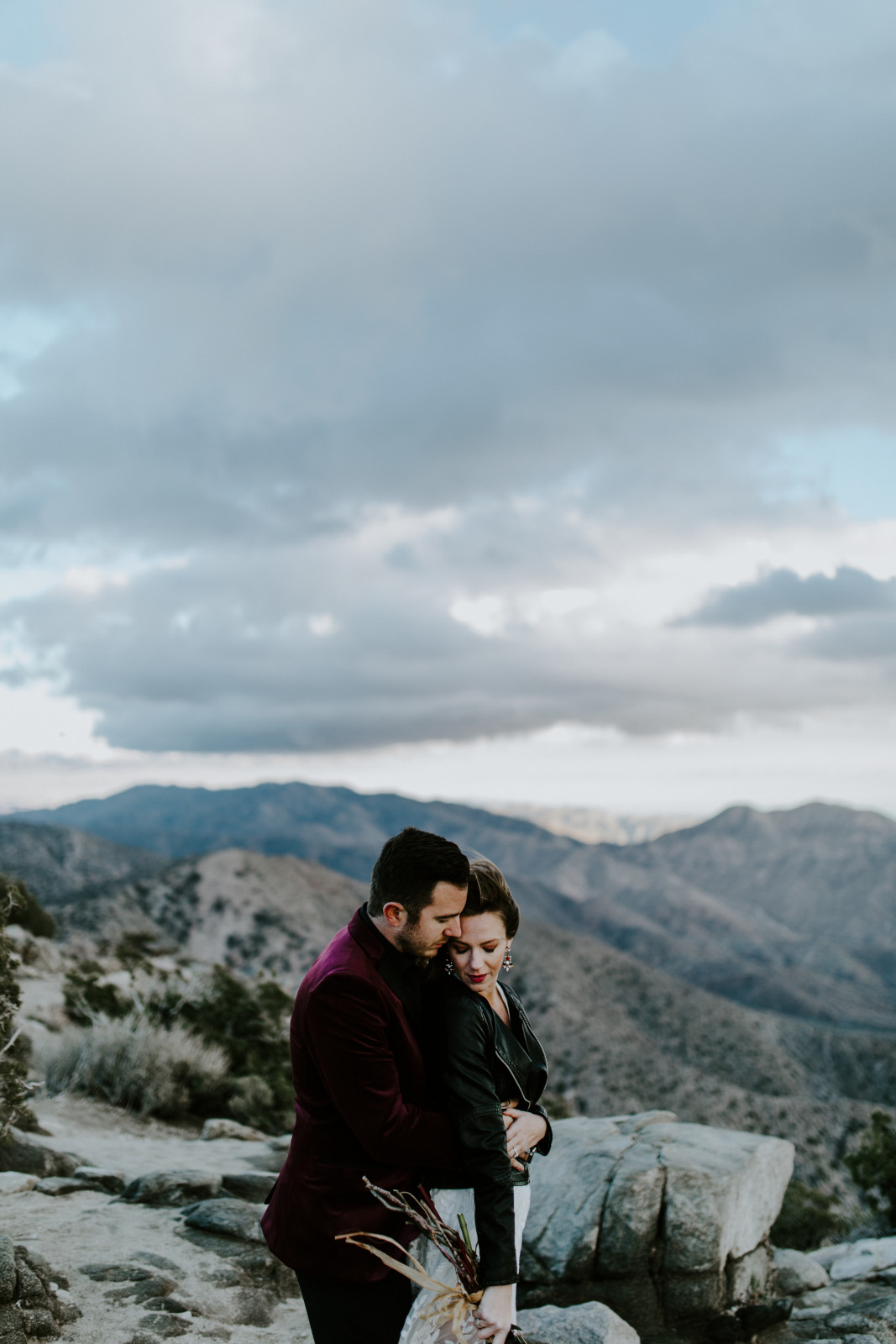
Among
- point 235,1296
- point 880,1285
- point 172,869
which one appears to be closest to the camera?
point 235,1296

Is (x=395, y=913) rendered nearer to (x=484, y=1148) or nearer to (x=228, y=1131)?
(x=484, y=1148)

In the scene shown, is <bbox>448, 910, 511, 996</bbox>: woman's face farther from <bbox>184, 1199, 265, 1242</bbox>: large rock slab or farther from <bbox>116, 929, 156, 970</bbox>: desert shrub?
<bbox>116, 929, 156, 970</bbox>: desert shrub

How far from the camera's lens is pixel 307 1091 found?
137 inches

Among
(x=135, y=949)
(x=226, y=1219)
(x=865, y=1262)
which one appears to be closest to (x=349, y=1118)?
(x=226, y=1219)

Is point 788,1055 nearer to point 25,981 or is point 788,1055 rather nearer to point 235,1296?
point 25,981

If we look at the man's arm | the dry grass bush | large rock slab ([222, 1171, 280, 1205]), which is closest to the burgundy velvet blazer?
the man's arm

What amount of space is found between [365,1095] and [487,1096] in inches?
19.9

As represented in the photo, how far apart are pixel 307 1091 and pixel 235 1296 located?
4210 mm

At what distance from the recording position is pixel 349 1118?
10.6 ft

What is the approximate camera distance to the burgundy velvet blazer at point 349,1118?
127 inches

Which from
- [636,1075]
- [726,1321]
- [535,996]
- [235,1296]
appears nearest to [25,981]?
[235,1296]

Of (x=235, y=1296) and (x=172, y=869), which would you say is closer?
(x=235, y=1296)

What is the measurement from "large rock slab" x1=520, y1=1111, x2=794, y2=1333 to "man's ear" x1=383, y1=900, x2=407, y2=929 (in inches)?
200

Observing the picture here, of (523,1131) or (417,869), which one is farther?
(523,1131)
